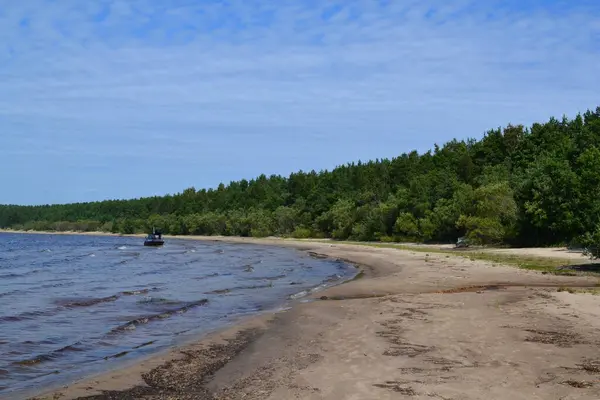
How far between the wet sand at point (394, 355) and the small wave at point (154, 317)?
363 cm

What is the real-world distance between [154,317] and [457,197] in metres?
62.0

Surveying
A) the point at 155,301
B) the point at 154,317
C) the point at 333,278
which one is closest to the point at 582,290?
the point at 154,317

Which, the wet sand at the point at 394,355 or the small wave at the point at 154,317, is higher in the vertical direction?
the wet sand at the point at 394,355

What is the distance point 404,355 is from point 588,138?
57.2 metres

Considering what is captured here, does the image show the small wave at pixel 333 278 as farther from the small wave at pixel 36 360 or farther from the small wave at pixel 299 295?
the small wave at pixel 36 360

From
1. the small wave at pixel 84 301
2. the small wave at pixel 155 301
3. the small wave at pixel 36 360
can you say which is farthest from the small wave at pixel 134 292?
the small wave at pixel 36 360

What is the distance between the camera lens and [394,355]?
42.7 ft

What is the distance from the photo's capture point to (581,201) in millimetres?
44625

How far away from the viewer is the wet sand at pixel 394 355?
10.4 m

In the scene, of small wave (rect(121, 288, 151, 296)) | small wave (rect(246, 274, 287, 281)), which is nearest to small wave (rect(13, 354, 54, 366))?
small wave (rect(121, 288, 151, 296))

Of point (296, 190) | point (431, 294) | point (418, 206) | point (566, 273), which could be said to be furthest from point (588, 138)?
point (296, 190)

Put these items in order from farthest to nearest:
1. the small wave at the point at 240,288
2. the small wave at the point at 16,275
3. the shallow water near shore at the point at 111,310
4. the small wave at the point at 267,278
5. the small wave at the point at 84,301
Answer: the small wave at the point at 16,275 < the small wave at the point at 267,278 < the small wave at the point at 240,288 < the small wave at the point at 84,301 < the shallow water near shore at the point at 111,310

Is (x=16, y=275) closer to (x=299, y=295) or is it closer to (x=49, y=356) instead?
(x=299, y=295)

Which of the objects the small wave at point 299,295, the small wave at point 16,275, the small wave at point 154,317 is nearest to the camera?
the small wave at point 154,317
